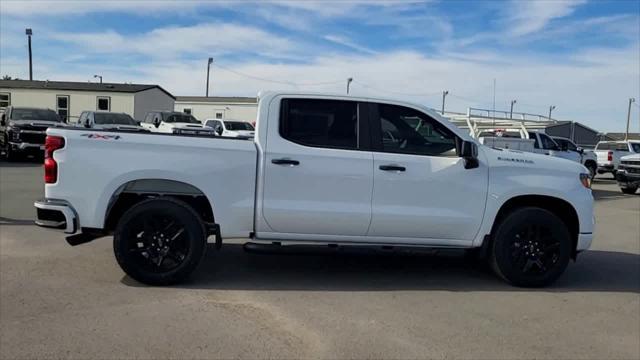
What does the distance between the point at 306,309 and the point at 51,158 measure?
2.86m

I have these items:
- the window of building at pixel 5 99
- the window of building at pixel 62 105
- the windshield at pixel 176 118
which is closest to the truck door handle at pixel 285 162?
the windshield at pixel 176 118

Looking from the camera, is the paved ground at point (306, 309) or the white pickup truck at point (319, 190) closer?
the paved ground at point (306, 309)

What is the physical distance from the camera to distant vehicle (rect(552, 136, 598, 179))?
23.1 meters

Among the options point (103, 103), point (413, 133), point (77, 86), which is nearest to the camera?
point (413, 133)

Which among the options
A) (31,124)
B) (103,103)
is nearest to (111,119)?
(31,124)

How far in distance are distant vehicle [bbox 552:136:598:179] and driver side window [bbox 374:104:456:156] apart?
17.9 meters

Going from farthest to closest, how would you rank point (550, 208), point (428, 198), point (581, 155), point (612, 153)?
point (612, 153), point (581, 155), point (550, 208), point (428, 198)

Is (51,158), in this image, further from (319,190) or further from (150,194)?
(319,190)

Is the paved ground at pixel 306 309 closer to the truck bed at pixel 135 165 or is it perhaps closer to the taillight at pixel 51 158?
the truck bed at pixel 135 165

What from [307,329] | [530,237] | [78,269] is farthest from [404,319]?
[78,269]

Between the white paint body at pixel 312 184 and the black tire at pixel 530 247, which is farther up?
Result: the white paint body at pixel 312 184

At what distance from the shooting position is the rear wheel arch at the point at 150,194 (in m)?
5.96

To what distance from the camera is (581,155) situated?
2394 cm

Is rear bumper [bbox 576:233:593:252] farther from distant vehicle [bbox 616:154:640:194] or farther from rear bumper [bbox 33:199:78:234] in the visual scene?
distant vehicle [bbox 616:154:640:194]
